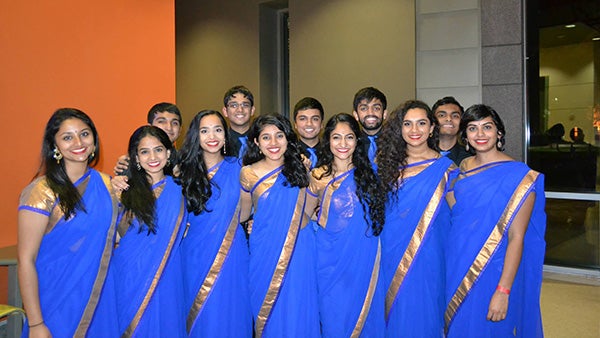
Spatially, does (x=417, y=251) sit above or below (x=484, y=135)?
below

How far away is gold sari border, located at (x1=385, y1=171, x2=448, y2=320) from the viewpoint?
2.17 m

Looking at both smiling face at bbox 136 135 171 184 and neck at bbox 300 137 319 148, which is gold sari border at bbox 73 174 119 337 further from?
neck at bbox 300 137 319 148

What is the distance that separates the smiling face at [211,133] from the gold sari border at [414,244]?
1019 millimetres

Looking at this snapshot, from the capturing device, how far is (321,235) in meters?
2.24

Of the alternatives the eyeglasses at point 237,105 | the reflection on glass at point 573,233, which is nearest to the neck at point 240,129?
the eyeglasses at point 237,105

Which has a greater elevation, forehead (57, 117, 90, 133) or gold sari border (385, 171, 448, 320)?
forehead (57, 117, 90, 133)

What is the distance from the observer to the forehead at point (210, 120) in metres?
2.29

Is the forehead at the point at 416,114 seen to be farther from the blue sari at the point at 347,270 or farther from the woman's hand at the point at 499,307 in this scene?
the woman's hand at the point at 499,307

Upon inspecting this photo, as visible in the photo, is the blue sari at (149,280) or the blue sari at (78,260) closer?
the blue sari at (78,260)

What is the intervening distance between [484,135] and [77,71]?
252 cm

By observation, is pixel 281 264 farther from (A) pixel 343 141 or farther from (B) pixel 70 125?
(B) pixel 70 125

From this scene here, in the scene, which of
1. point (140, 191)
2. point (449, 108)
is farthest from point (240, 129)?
point (449, 108)

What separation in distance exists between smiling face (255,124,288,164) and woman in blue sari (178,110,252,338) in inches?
8.1

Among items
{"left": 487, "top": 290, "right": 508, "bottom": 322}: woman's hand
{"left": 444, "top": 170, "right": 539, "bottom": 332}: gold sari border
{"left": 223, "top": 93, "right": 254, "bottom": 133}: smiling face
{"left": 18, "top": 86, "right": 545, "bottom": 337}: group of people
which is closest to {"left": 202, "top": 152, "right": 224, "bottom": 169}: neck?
{"left": 18, "top": 86, "right": 545, "bottom": 337}: group of people
